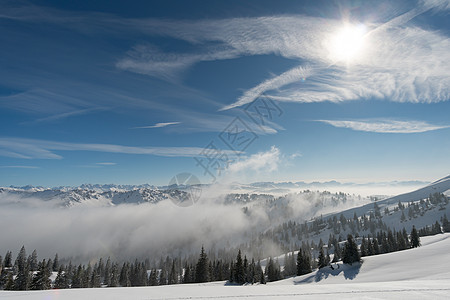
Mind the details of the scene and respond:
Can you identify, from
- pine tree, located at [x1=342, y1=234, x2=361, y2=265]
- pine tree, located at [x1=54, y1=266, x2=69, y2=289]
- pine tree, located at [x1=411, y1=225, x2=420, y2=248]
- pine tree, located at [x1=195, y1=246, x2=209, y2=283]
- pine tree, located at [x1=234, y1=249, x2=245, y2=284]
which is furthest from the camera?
pine tree, located at [x1=411, y1=225, x2=420, y2=248]

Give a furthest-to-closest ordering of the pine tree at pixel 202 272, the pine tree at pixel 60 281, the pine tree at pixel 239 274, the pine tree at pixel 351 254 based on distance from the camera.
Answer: the pine tree at pixel 60 281 → the pine tree at pixel 202 272 → the pine tree at pixel 351 254 → the pine tree at pixel 239 274

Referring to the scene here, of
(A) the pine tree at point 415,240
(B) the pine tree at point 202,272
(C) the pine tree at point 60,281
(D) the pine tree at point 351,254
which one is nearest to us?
(D) the pine tree at point 351,254

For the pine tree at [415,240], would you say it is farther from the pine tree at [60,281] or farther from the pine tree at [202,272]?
the pine tree at [60,281]

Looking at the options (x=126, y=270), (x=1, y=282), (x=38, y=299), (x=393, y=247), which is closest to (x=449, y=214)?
(x=393, y=247)

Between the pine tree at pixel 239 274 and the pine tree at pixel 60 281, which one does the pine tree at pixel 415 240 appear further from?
the pine tree at pixel 60 281

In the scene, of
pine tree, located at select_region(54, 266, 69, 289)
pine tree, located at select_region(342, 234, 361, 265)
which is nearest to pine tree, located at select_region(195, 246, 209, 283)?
pine tree, located at select_region(342, 234, 361, 265)

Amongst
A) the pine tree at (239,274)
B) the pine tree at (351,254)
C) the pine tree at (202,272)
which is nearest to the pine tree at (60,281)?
the pine tree at (202,272)

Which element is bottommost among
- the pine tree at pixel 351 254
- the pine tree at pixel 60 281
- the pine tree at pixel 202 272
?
the pine tree at pixel 60 281

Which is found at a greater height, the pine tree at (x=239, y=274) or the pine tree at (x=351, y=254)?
the pine tree at (x=351, y=254)

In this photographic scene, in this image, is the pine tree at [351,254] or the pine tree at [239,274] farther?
the pine tree at [351,254]

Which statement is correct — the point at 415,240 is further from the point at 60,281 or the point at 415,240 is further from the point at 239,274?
the point at 60,281

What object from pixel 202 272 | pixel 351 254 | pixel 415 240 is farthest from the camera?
pixel 415 240

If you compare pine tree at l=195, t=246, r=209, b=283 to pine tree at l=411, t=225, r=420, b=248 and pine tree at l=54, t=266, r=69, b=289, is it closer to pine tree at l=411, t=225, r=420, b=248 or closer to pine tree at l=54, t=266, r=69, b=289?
pine tree at l=54, t=266, r=69, b=289

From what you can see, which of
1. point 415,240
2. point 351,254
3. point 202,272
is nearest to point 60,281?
point 202,272
